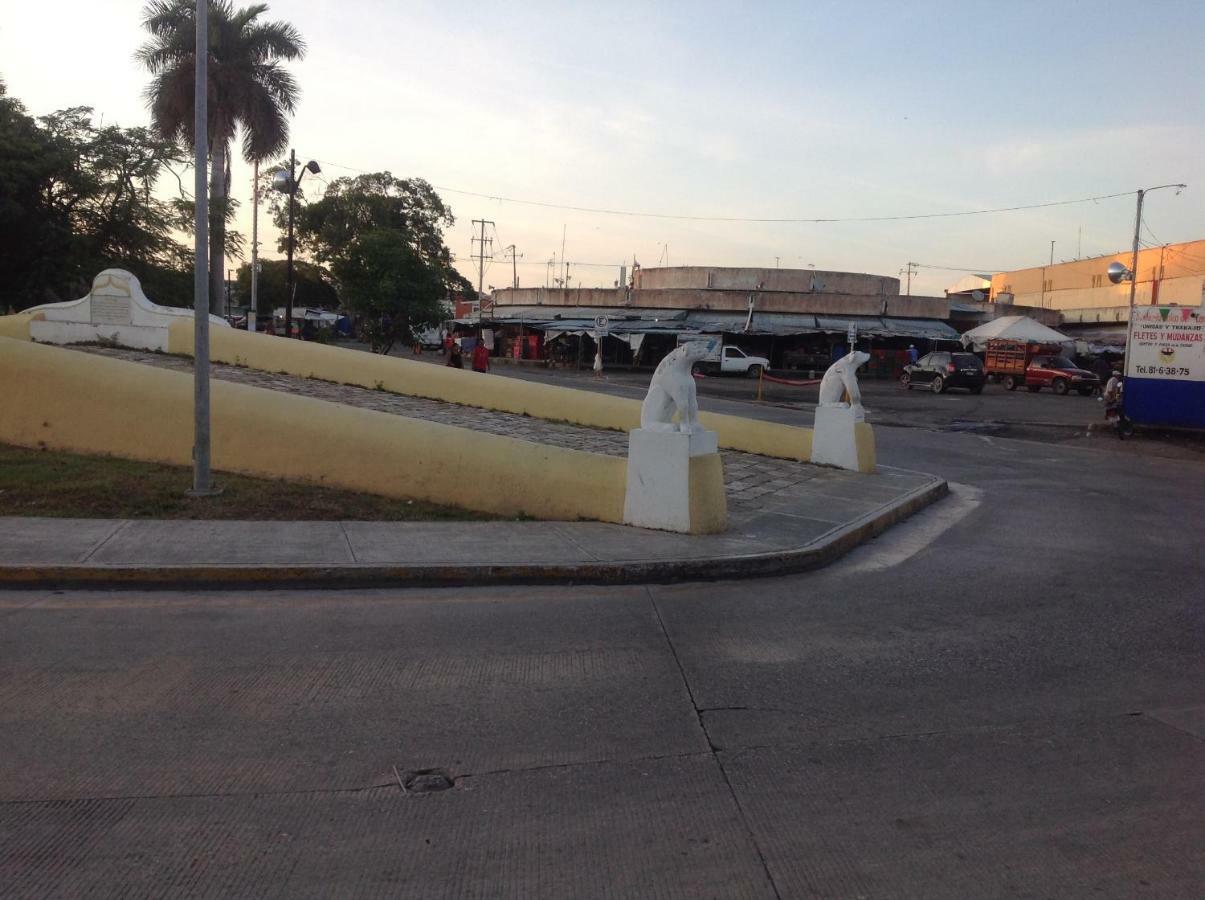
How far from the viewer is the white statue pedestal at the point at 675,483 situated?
10016mm

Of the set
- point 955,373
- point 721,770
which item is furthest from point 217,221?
point 721,770

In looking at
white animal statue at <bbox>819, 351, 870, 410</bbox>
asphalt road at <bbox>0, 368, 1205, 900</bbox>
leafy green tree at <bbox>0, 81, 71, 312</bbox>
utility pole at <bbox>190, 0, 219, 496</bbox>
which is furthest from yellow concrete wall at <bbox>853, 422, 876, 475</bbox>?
leafy green tree at <bbox>0, 81, 71, 312</bbox>

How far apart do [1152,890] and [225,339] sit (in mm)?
19465

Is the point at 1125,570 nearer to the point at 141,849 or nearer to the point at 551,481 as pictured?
the point at 551,481

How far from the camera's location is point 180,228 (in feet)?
101

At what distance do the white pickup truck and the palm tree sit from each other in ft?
73.3

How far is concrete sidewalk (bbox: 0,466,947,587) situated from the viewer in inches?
306

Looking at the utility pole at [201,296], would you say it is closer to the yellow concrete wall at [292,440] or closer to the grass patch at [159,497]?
the grass patch at [159,497]

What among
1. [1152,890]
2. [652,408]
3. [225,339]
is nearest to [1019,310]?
[225,339]

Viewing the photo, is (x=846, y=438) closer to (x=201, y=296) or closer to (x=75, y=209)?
(x=201, y=296)

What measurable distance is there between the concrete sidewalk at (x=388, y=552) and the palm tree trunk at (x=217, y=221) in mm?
23822

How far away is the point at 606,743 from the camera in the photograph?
5008 mm

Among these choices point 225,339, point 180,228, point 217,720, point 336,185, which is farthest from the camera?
point 336,185

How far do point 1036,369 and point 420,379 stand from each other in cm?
3356
